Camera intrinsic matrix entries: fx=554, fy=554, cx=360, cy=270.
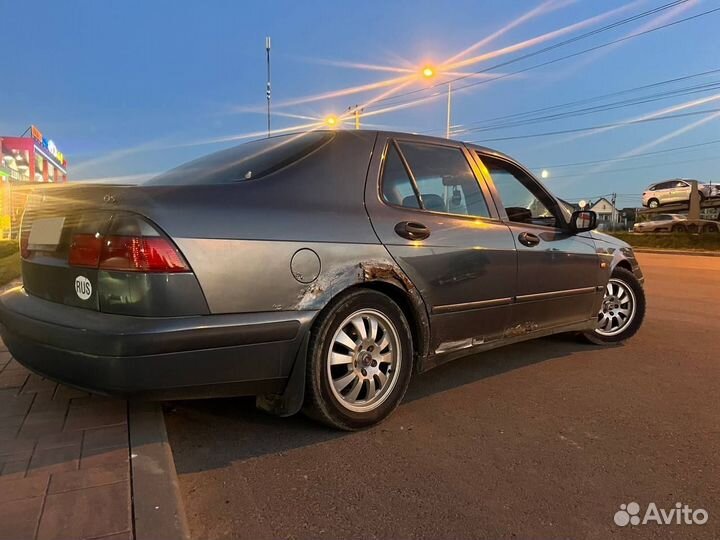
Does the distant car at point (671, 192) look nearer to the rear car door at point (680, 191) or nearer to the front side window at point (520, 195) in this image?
the rear car door at point (680, 191)

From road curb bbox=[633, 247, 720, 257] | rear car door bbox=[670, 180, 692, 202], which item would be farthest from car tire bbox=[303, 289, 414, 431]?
rear car door bbox=[670, 180, 692, 202]

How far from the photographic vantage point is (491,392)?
371 cm

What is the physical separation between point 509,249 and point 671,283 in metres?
7.83

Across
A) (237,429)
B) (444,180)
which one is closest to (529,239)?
(444,180)

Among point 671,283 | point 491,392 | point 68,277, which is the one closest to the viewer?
point 68,277

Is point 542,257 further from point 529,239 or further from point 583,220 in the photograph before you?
point 583,220

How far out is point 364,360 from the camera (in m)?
3.00

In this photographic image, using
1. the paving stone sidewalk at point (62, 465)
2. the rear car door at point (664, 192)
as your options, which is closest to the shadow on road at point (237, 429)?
the paving stone sidewalk at point (62, 465)

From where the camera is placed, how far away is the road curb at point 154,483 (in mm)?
1967

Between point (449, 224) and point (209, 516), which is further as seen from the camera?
point (449, 224)

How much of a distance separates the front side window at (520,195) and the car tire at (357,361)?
1.46 metres

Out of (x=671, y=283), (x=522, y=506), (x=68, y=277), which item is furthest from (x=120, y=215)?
(x=671, y=283)

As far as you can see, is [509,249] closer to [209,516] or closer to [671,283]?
[209,516]

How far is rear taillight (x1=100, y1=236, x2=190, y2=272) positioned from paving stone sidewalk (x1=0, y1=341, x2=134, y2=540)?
86cm
